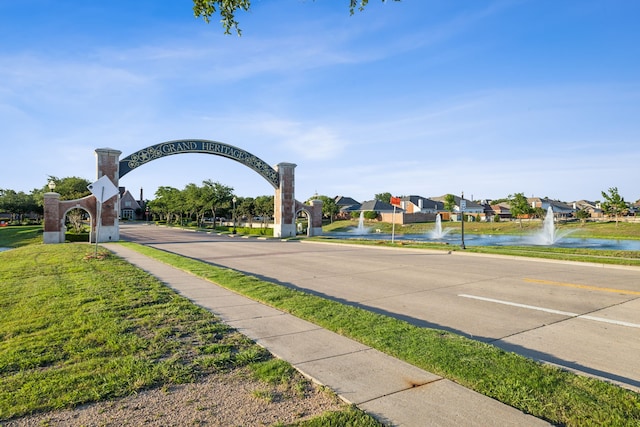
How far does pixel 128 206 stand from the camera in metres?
104

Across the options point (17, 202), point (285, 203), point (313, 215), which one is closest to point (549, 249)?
point (313, 215)

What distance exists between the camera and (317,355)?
477cm

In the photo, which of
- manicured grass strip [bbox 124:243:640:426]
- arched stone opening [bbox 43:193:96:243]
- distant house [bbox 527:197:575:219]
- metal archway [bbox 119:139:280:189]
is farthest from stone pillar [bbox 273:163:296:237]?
distant house [bbox 527:197:575:219]

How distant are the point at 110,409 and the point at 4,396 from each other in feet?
3.51

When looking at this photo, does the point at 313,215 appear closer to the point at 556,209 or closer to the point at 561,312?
the point at 561,312

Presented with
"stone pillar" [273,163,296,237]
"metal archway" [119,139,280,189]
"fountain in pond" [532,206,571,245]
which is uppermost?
"metal archway" [119,139,280,189]

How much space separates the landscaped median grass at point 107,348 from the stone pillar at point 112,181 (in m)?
21.5

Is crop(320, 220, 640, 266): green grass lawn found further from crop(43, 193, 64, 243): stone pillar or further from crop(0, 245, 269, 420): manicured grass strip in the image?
crop(43, 193, 64, 243): stone pillar

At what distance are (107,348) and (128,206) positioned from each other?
110032mm

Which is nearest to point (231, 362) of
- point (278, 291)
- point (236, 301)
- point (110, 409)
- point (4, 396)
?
point (110, 409)

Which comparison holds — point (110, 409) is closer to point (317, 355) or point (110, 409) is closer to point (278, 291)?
point (317, 355)

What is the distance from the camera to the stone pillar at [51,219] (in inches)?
1064

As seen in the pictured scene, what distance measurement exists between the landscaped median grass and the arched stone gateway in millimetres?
21373

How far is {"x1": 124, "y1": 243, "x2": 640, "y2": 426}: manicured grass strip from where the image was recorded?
3393 mm
